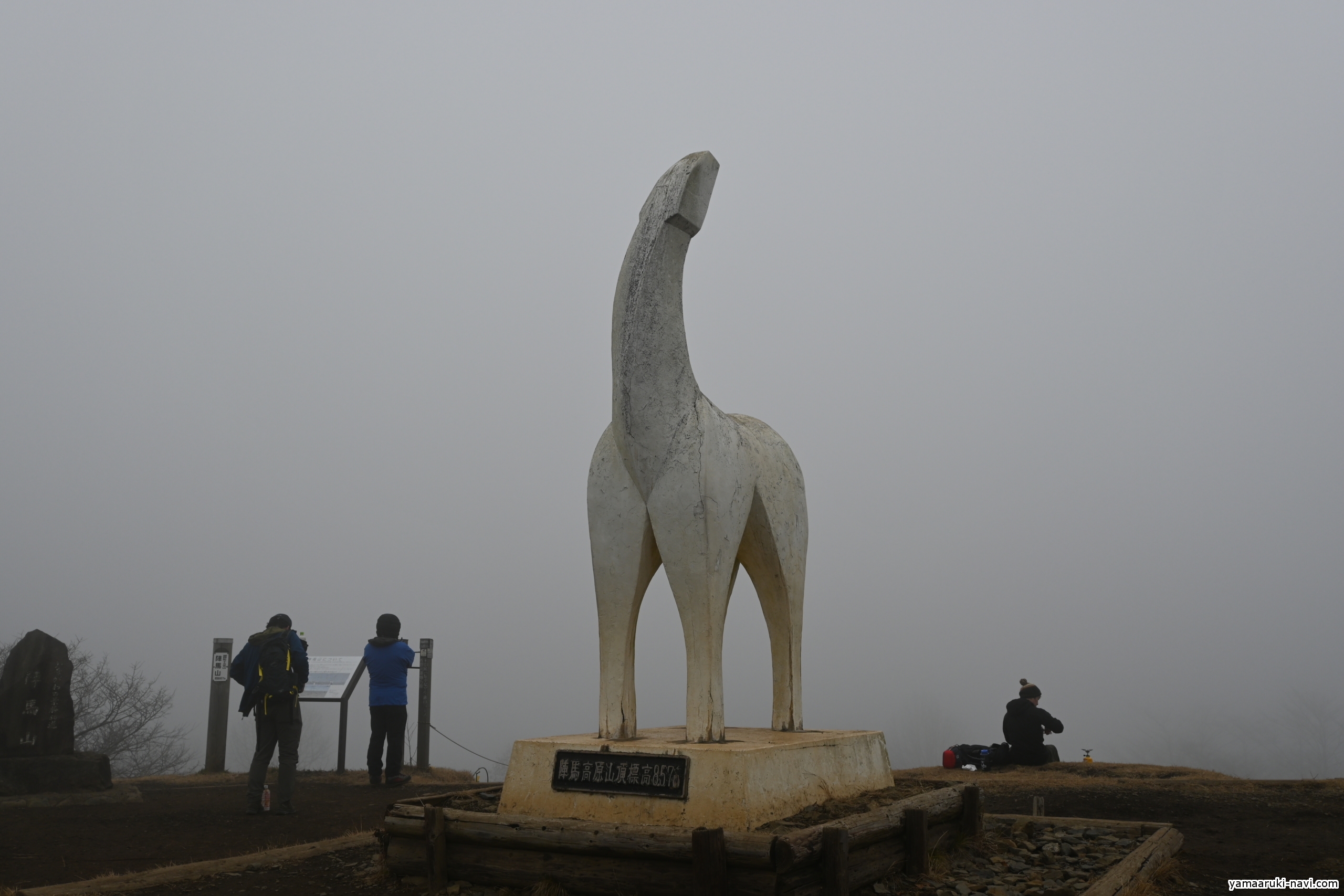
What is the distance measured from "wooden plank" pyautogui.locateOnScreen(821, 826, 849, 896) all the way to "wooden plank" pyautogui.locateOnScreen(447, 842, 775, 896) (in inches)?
14.9

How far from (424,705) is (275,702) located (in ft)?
12.8

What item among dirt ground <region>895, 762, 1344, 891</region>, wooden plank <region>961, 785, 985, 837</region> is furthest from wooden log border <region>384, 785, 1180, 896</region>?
dirt ground <region>895, 762, 1344, 891</region>

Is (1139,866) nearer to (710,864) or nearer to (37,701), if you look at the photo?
(710,864)

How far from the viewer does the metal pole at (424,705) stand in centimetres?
1166

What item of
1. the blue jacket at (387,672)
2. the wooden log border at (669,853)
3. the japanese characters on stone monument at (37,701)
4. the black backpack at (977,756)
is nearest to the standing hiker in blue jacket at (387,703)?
the blue jacket at (387,672)

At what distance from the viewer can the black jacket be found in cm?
1027

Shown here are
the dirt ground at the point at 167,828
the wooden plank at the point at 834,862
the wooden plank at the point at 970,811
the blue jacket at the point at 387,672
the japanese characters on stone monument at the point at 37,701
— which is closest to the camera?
the wooden plank at the point at 834,862

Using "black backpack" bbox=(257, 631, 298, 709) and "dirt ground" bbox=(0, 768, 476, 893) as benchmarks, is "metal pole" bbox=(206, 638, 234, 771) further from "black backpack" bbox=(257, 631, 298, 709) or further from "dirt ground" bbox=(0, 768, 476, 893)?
"black backpack" bbox=(257, 631, 298, 709)

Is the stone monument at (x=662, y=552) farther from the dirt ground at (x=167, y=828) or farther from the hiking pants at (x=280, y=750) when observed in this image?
the hiking pants at (x=280, y=750)

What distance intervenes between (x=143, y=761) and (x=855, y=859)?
14.7 metres

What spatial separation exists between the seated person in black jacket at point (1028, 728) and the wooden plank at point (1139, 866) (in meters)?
4.36

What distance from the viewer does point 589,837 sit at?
4.45 m

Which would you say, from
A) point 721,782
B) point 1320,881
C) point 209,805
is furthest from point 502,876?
point 209,805

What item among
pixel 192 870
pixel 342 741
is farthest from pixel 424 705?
pixel 192 870
